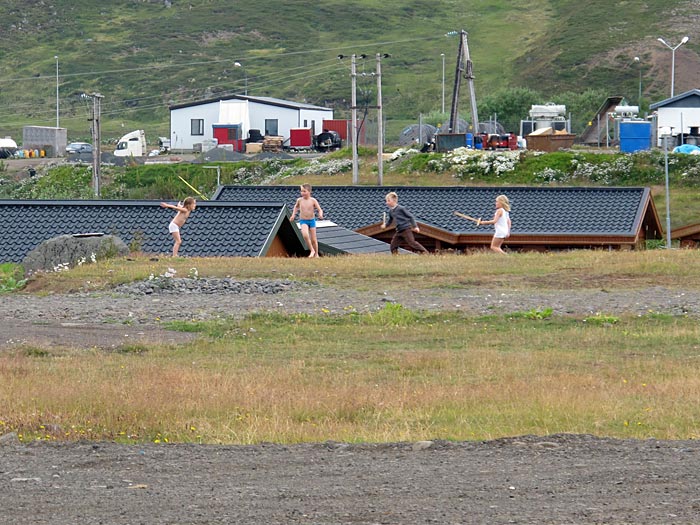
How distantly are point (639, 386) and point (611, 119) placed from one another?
195 feet

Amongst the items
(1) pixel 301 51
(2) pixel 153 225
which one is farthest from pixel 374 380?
(1) pixel 301 51

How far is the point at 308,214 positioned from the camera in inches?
897

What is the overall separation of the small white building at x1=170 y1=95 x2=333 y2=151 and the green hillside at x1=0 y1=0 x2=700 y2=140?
18059 millimetres

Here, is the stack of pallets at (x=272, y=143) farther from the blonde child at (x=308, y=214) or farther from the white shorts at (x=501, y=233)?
the white shorts at (x=501, y=233)

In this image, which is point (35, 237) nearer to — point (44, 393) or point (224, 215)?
point (224, 215)

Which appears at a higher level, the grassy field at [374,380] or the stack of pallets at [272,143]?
the stack of pallets at [272,143]

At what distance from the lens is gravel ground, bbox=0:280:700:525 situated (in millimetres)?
5980

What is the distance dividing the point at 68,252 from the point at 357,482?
15.2 meters

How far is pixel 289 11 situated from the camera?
523ft

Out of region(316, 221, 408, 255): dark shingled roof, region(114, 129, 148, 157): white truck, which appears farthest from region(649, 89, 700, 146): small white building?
region(316, 221, 408, 255): dark shingled roof

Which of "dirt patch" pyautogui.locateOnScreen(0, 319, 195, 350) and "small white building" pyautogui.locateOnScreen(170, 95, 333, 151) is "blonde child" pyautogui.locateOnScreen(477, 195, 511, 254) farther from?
"small white building" pyautogui.locateOnScreen(170, 95, 333, 151)

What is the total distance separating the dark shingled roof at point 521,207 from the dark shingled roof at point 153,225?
22.9ft

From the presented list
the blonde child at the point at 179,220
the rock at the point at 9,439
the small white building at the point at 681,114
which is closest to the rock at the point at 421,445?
the rock at the point at 9,439

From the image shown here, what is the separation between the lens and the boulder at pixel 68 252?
20797mm
